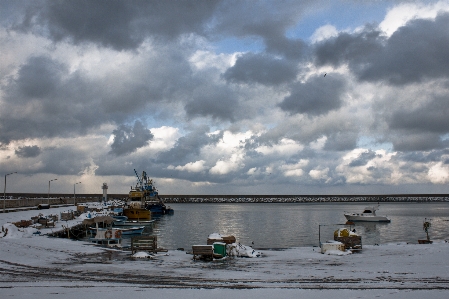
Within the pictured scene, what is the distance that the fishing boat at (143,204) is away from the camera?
294ft

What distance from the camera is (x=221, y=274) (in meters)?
21.2

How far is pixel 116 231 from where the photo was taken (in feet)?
135

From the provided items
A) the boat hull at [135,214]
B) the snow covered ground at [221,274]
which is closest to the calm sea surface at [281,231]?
the boat hull at [135,214]

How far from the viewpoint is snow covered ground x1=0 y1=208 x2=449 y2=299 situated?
1622 centimetres

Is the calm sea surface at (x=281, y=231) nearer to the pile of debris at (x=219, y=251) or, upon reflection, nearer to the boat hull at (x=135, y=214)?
the boat hull at (x=135, y=214)

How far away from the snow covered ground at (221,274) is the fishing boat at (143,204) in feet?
194

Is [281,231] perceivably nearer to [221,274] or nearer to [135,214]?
[135,214]

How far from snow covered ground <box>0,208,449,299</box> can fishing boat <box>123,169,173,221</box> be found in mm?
59044

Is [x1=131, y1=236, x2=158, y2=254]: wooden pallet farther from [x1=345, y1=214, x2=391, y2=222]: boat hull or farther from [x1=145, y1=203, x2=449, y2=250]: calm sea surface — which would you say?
[x1=345, y1=214, x2=391, y2=222]: boat hull

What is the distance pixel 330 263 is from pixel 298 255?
4310mm

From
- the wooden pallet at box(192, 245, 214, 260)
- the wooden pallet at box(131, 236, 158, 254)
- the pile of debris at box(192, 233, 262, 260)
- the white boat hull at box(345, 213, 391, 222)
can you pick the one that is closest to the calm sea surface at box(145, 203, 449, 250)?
the white boat hull at box(345, 213, 391, 222)

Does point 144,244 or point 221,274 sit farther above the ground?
point 144,244

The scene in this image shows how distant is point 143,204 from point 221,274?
10484 centimetres

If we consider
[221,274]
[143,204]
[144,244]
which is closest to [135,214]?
[143,204]
